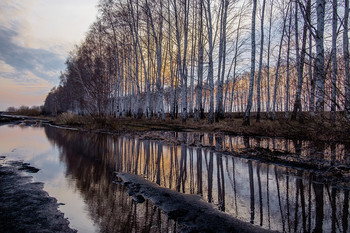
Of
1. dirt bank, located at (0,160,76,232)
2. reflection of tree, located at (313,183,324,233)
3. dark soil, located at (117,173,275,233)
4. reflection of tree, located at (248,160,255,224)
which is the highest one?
dirt bank, located at (0,160,76,232)

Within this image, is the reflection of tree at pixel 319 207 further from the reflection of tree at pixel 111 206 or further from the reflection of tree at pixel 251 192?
the reflection of tree at pixel 111 206

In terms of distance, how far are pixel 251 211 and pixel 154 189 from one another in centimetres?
177

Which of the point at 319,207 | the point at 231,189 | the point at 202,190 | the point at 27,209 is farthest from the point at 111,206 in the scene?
the point at 319,207

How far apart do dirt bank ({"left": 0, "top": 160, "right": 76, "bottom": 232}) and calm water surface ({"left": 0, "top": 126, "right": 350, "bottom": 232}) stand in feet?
0.56

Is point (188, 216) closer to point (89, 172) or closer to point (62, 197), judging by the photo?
point (62, 197)

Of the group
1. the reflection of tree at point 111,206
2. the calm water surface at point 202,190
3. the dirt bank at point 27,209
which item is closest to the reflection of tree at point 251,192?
the calm water surface at point 202,190

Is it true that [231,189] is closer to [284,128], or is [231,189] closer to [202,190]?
[202,190]

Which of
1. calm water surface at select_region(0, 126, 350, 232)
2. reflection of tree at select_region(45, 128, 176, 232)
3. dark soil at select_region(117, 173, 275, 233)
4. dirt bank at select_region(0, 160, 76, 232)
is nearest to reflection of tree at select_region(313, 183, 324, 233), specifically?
calm water surface at select_region(0, 126, 350, 232)

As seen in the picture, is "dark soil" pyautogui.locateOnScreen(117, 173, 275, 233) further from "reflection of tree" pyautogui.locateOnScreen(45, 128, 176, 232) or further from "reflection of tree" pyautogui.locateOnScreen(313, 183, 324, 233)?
"reflection of tree" pyautogui.locateOnScreen(313, 183, 324, 233)

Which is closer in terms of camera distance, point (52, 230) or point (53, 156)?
point (52, 230)

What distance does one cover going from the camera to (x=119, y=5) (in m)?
22.1

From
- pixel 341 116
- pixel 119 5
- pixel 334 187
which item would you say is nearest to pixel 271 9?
pixel 119 5

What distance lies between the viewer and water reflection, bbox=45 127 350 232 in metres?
2.70

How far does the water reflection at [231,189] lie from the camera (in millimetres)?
2703
